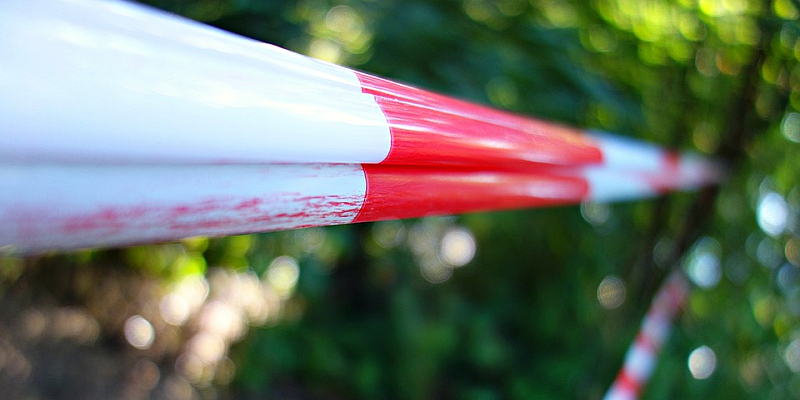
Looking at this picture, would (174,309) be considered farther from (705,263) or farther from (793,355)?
(793,355)

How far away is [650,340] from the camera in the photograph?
120 cm

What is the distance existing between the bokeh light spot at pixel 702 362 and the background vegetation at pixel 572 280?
0.02 metres

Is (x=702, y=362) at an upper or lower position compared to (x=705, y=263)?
lower

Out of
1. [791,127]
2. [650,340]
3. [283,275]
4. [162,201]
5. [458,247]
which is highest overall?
[791,127]

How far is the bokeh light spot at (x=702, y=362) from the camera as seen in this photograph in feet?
4.26

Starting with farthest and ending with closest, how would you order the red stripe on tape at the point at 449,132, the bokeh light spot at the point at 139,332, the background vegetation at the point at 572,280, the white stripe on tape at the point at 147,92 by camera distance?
the bokeh light spot at the point at 139,332, the background vegetation at the point at 572,280, the red stripe on tape at the point at 449,132, the white stripe on tape at the point at 147,92

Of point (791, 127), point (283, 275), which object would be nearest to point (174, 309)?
point (283, 275)

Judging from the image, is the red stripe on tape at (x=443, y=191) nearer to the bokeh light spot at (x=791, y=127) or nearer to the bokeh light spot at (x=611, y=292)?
the bokeh light spot at (x=611, y=292)

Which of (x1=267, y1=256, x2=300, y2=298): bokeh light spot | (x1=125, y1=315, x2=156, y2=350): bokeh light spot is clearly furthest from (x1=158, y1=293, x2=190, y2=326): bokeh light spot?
(x1=267, y1=256, x2=300, y2=298): bokeh light spot

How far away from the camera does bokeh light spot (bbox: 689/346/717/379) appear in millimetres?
1299

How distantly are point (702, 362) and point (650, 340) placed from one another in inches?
8.4

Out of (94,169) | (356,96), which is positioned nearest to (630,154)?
(356,96)

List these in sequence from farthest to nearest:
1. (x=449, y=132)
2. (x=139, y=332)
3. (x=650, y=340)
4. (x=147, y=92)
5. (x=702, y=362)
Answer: (x=139, y=332)
(x=702, y=362)
(x=650, y=340)
(x=449, y=132)
(x=147, y=92)

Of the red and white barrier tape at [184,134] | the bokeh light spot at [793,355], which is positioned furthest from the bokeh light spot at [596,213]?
the red and white barrier tape at [184,134]
